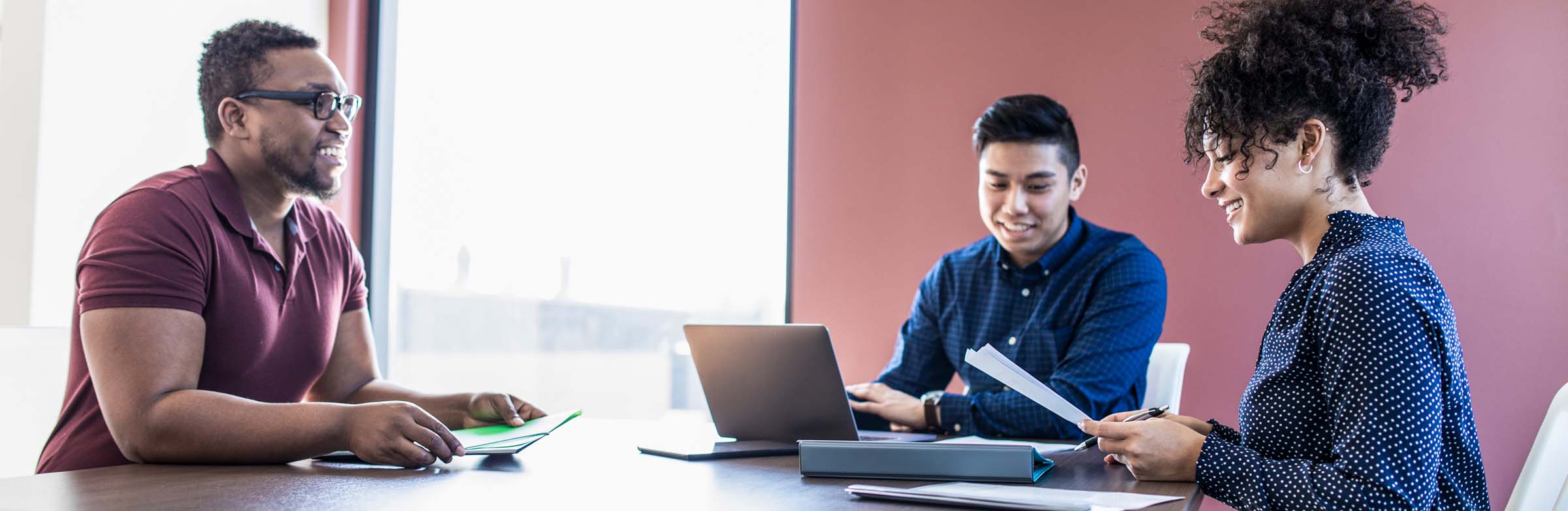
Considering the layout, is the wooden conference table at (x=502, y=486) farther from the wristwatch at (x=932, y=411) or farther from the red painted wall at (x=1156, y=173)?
the red painted wall at (x=1156, y=173)

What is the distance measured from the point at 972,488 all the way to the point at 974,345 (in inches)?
52.4

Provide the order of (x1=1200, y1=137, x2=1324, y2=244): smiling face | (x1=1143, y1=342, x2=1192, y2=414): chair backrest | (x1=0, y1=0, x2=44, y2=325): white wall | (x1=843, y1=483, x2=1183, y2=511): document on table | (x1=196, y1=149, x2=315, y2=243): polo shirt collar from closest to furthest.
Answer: (x1=843, y1=483, x2=1183, y2=511): document on table
(x1=1200, y1=137, x2=1324, y2=244): smiling face
(x1=196, y1=149, x2=315, y2=243): polo shirt collar
(x1=1143, y1=342, x2=1192, y2=414): chair backrest
(x1=0, y1=0, x2=44, y2=325): white wall

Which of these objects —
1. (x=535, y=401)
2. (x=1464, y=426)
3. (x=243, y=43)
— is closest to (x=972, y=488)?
(x=1464, y=426)

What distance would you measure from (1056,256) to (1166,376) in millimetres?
355

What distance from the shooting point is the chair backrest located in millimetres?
2334

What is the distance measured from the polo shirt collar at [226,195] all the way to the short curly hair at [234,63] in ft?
0.38

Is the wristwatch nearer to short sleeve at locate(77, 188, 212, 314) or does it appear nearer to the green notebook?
the green notebook

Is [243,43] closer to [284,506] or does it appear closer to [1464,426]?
[284,506]

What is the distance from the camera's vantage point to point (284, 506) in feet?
3.67

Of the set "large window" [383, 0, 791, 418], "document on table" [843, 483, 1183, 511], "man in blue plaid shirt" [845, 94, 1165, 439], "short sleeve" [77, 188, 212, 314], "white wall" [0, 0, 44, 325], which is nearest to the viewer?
"document on table" [843, 483, 1183, 511]

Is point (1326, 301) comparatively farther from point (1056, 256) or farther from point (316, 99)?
point (316, 99)

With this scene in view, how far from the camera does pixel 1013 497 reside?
3.62 feet

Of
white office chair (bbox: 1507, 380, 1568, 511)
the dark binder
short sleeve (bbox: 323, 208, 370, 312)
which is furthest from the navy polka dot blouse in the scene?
short sleeve (bbox: 323, 208, 370, 312)

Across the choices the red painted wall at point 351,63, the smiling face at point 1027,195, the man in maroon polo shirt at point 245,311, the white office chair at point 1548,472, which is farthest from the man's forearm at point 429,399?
the red painted wall at point 351,63
